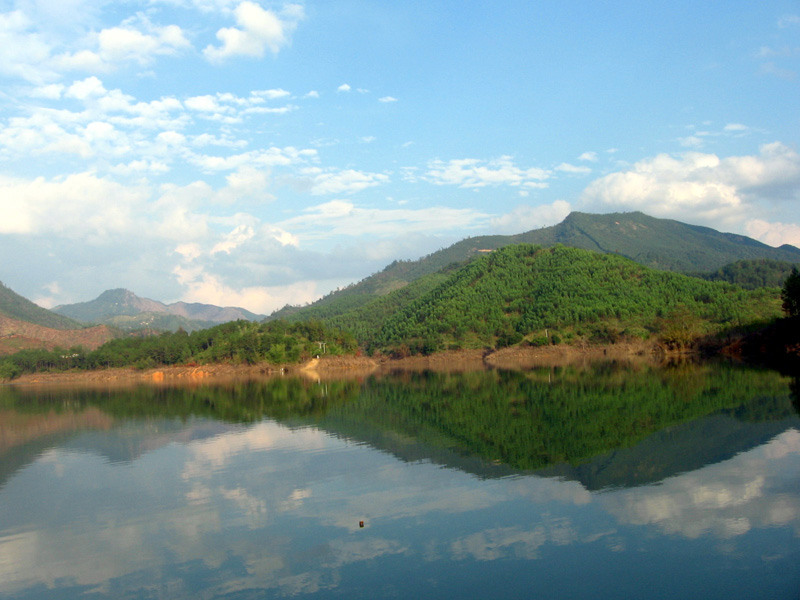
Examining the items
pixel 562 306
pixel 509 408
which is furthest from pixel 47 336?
pixel 509 408

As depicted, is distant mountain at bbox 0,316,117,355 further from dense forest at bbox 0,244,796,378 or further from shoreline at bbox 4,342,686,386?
shoreline at bbox 4,342,686,386

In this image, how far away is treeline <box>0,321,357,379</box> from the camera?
334 feet

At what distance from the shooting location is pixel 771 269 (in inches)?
5906

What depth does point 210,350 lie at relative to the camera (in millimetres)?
103250

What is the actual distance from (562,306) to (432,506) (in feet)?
305

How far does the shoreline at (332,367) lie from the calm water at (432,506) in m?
57.5

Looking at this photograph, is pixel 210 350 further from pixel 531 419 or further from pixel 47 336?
pixel 531 419

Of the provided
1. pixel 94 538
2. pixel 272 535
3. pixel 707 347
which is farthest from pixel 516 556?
pixel 707 347

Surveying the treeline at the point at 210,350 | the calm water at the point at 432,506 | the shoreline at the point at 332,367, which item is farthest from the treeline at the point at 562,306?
the calm water at the point at 432,506

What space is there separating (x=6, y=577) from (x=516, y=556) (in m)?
11.6

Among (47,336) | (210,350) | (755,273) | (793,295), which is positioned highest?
(755,273)

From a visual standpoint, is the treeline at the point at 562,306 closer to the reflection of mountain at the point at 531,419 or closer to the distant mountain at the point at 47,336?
the reflection of mountain at the point at 531,419

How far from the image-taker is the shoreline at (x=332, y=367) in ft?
298

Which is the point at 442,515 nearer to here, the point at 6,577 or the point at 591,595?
the point at 591,595
